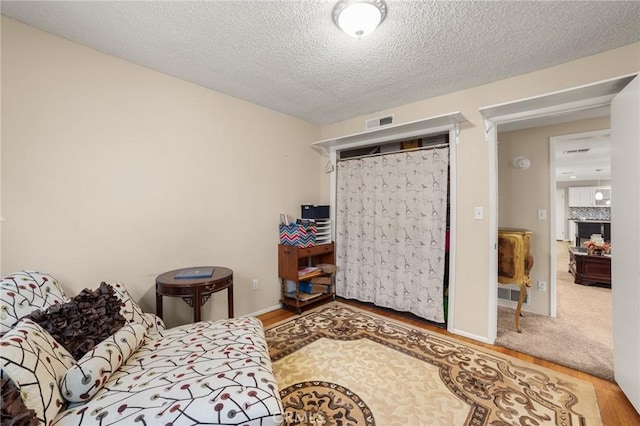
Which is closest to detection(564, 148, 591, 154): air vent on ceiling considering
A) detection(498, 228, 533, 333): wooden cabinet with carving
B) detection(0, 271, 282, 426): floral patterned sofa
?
detection(498, 228, 533, 333): wooden cabinet with carving

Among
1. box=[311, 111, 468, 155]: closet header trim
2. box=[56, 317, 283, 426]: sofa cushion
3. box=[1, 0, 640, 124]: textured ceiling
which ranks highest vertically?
box=[1, 0, 640, 124]: textured ceiling

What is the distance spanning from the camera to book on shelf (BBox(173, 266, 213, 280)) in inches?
80.2

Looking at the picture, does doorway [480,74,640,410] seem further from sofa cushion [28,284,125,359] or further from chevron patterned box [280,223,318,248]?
sofa cushion [28,284,125,359]

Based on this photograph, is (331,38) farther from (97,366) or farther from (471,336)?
(471,336)

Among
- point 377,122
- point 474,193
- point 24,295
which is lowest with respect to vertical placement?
point 24,295

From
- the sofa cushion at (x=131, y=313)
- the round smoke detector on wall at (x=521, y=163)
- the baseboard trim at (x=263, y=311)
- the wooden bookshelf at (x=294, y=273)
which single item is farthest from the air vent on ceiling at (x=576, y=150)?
the sofa cushion at (x=131, y=313)

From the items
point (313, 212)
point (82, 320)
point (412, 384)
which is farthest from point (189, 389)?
point (313, 212)

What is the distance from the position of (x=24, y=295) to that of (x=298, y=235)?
211cm

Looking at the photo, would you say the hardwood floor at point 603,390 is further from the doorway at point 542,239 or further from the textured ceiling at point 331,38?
the textured ceiling at point 331,38

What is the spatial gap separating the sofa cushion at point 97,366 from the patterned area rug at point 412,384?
36.6 inches

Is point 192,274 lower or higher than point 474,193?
lower

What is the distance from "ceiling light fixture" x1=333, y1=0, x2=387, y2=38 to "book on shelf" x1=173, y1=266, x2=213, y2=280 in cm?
197

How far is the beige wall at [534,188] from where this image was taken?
3080 mm

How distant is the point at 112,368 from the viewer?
3.98 feet
